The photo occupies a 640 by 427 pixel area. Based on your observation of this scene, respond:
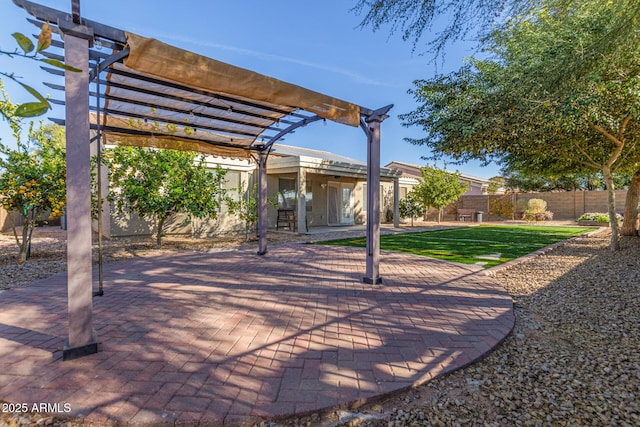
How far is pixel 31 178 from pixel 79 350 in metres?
5.48

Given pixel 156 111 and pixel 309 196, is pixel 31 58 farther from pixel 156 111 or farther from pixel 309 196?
pixel 309 196

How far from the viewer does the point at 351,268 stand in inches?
253

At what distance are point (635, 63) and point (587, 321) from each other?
14.6 ft

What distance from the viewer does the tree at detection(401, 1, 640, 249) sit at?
4.89m

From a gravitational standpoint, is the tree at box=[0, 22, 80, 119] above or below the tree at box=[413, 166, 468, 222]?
below

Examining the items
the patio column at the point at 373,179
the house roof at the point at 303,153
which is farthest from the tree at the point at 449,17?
the house roof at the point at 303,153

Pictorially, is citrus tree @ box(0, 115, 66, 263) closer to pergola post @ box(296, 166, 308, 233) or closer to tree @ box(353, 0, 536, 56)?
tree @ box(353, 0, 536, 56)

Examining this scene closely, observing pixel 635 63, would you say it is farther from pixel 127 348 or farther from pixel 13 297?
pixel 13 297

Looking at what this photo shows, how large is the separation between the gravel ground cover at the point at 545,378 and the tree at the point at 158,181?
3.33m

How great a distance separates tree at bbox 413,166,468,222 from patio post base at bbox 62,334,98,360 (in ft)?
54.1

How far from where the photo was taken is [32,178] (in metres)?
6.47

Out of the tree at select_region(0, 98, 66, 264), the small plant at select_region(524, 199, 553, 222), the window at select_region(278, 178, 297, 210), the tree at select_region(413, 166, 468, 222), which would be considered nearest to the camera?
the tree at select_region(0, 98, 66, 264)

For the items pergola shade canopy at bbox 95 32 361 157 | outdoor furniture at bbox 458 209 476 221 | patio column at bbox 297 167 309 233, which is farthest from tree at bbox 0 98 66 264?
outdoor furniture at bbox 458 209 476 221

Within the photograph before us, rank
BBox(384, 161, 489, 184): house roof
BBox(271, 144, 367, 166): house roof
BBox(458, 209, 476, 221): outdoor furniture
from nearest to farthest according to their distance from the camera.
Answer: BBox(271, 144, 367, 166): house roof < BBox(458, 209, 476, 221): outdoor furniture < BBox(384, 161, 489, 184): house roof
